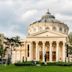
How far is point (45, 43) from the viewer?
106938mm

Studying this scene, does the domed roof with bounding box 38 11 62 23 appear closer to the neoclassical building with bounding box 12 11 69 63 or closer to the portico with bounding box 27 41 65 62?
the neoclassical building with bounding box 12 11 69 63

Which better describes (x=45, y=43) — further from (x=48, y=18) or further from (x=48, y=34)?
(x=48, y=18)

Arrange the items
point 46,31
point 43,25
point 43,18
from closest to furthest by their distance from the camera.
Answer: point 46,31 → point 43,25 → point 43,18

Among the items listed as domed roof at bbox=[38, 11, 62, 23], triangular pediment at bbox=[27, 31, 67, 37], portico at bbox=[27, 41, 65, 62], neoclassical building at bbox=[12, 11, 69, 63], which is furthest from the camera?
domed roof at bbox=[38, 11, 62, 23]

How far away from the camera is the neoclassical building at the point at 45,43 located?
104 m

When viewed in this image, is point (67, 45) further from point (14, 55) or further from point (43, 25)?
point (14, 55)

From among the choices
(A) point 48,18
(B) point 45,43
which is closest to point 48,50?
(B) point 45,43

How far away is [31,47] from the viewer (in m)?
106

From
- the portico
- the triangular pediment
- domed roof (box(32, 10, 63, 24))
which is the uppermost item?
domed roof (box(32, 10, 63, 24))

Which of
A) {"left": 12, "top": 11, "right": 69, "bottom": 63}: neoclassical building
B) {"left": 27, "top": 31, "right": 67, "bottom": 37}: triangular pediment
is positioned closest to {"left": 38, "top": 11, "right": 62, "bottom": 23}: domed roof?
{"left": 12, "top": 11, "right": 69, "bottom": 63}: neoclassical building

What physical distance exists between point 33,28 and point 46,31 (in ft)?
47.1

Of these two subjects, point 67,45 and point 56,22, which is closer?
point 67,45

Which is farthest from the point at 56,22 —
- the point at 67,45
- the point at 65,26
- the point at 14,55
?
the point at 14,55

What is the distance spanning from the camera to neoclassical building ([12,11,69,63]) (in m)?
Answer: 104
